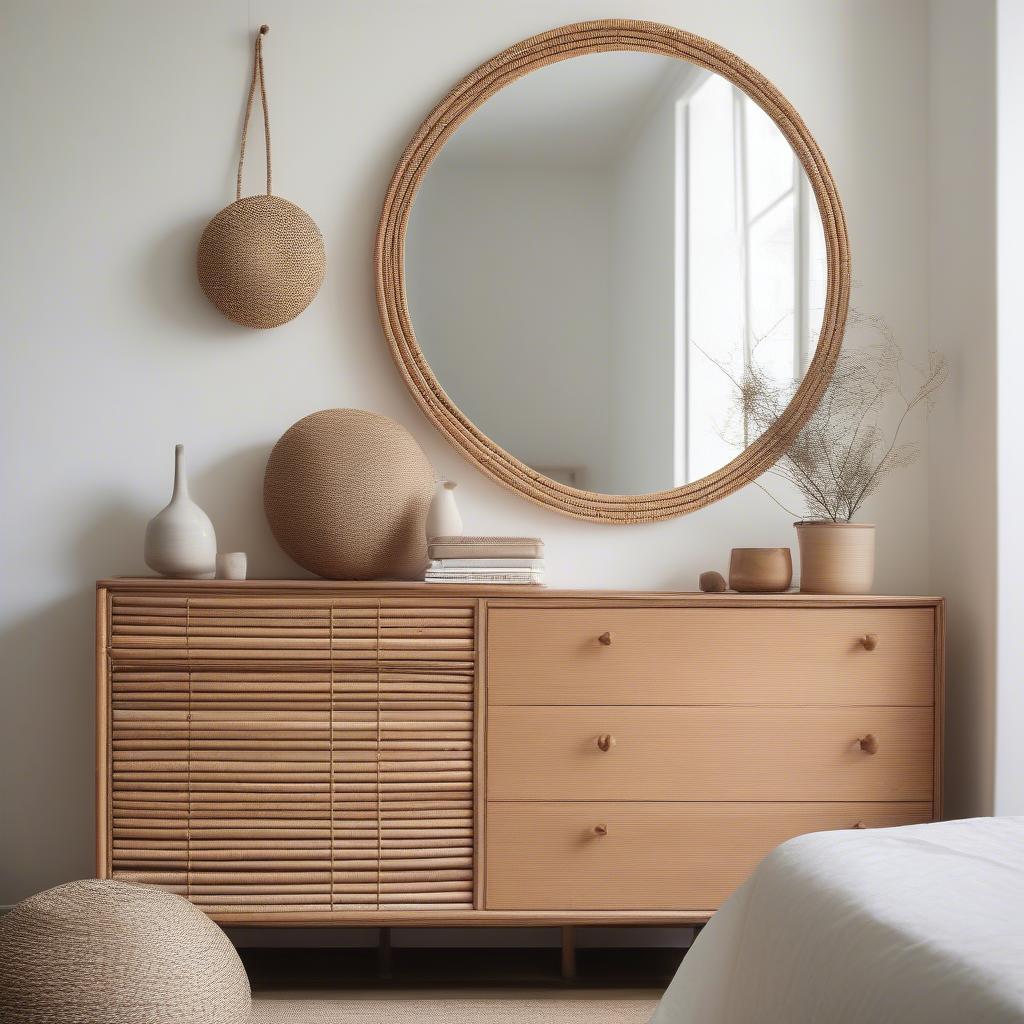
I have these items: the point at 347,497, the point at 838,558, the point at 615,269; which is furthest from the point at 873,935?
the point at 615,269

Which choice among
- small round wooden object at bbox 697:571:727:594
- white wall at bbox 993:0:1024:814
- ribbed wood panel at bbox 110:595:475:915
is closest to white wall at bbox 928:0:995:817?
white wall at bbox 993:0:1024:814

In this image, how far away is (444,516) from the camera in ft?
7.75

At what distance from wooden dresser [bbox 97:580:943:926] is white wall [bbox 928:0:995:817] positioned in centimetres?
28

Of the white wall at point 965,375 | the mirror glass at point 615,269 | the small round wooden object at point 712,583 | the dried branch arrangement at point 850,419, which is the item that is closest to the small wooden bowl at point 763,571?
the small round wooden object at point 712,583

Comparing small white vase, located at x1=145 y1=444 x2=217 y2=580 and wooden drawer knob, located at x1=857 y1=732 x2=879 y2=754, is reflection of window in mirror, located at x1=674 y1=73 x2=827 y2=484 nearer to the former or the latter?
wooden drawer knob, located at x1=857 y1=732 x2=879 y2=754

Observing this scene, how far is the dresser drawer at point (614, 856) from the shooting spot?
7.26 ft

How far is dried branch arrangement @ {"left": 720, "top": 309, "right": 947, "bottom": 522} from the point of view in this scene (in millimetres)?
2504

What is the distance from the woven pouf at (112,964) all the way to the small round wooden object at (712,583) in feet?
4.23

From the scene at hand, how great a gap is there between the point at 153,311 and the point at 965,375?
6.62 feet

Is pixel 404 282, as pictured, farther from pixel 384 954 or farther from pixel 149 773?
pixel 384 954

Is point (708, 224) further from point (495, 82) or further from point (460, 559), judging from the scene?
point (460, 559)

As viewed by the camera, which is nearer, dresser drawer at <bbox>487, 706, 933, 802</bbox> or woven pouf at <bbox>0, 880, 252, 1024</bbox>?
woven pouf at <bbox>0, 880, 252, 1024</bbox>

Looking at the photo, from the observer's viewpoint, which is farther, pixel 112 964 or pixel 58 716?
pixel 58 716

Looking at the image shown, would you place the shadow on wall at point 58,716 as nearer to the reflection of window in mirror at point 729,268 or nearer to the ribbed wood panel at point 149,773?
the ribbed wood panel at point 149,773
